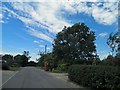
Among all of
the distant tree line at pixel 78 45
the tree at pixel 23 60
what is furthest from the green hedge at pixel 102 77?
the tree at pixel 23 60

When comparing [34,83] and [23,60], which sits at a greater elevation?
[23,60]

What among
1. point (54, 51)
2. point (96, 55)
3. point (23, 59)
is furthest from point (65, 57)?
point (23, 59)

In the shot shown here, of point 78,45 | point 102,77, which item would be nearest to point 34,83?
point 102,77

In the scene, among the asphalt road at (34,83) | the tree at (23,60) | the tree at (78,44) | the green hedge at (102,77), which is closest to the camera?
the green hedge at (102,77)

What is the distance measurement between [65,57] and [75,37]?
3.56m

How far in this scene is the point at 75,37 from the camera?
35312 mm

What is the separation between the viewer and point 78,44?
3512cm

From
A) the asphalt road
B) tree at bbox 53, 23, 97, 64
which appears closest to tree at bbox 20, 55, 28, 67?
tree at bbox 53, 23, 97, 64

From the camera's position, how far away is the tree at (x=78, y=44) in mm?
35125

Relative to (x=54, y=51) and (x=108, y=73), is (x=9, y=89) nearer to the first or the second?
(x=108, y=73)

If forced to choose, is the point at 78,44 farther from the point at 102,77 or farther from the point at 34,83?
the point at 102,77

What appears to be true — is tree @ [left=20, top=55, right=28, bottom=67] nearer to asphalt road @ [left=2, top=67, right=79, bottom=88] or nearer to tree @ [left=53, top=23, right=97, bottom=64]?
tree @ [left=53, top=23, right=97, bottom=64]

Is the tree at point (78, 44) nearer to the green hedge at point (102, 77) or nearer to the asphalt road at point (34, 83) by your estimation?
the asphalt road at point (34, 83)

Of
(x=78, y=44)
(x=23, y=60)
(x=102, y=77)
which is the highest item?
(x=23, y=60)
